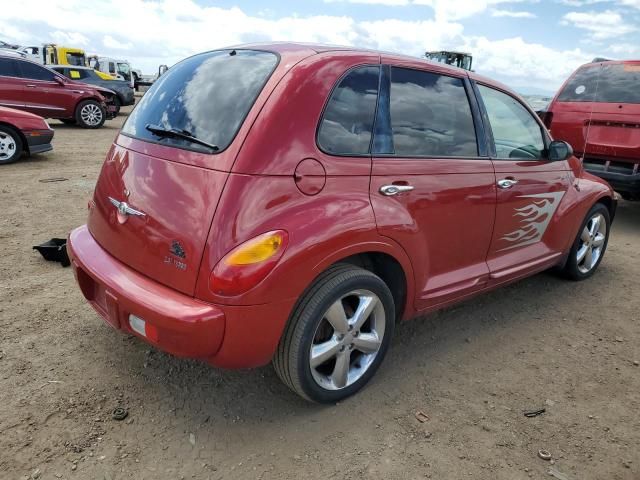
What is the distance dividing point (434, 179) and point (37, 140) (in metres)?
7.68

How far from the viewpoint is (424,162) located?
2762 millimetres

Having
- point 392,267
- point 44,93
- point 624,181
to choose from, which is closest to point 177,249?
point 392,267

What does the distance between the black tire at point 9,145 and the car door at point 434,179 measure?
750 cm

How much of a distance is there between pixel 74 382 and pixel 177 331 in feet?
3.20

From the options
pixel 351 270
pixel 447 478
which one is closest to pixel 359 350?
pixel 351 270

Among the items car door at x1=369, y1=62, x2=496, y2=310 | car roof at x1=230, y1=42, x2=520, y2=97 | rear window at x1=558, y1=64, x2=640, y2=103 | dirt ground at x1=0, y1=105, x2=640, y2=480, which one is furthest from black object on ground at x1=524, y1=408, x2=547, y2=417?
rear window at x1=558, y1=64, x2=640, y2=103

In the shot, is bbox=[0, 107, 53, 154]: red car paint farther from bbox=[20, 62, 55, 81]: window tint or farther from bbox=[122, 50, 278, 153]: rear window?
bbox=[122, 50, 278, 153]: rear window

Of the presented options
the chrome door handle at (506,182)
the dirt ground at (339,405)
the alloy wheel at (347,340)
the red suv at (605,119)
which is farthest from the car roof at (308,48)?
the red suv at (605,119)

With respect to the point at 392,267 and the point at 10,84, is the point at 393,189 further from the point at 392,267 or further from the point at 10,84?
the point at 10,84

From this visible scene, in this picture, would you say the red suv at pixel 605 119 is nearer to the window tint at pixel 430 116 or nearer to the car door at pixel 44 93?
the window tint at pixel 430 116

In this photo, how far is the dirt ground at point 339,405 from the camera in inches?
88.3

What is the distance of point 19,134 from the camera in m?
8.08

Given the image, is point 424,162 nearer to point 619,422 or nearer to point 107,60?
point 619,422

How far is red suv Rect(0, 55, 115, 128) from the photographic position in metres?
11.5
